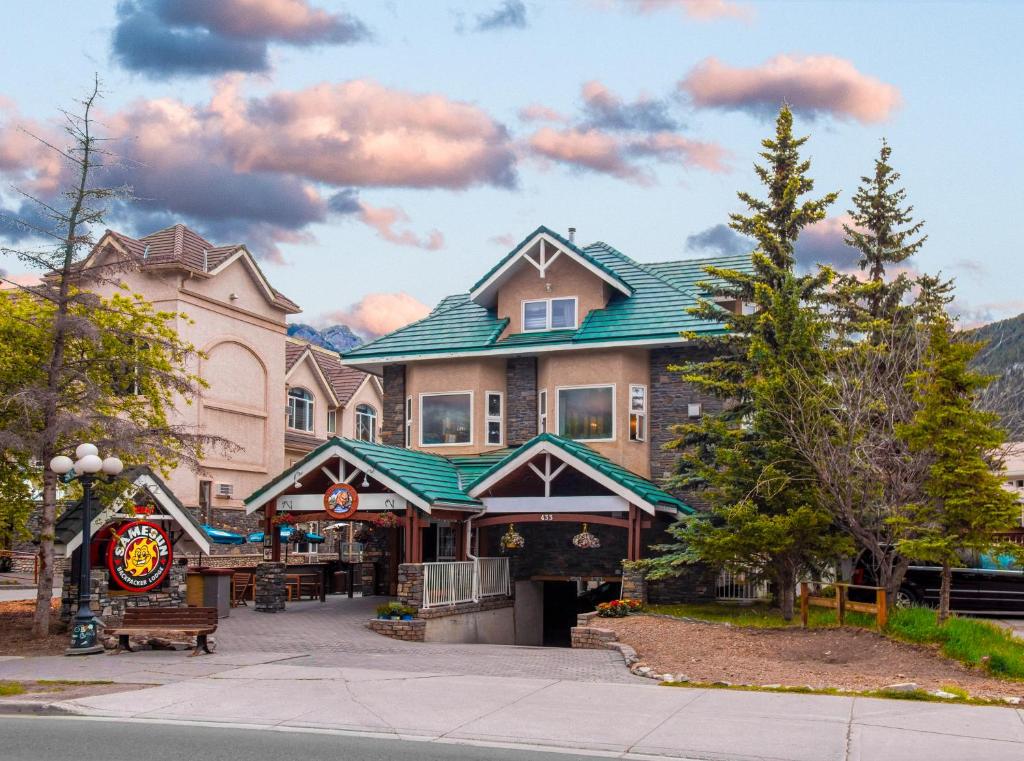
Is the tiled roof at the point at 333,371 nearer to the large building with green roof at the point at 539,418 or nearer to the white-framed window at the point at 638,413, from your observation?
the large building with green roof at the point at 539,418

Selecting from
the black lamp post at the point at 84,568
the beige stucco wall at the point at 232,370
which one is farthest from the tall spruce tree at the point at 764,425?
the beige stucco wall at the point at 232,370

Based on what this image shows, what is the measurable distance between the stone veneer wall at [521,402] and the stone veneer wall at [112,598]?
11.1 metres

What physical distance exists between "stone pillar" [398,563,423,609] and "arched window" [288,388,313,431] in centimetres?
2873

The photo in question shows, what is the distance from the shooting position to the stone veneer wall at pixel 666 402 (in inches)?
1185

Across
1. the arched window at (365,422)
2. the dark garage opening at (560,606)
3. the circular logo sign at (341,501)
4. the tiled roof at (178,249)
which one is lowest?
the dark garage opening at (560,606)

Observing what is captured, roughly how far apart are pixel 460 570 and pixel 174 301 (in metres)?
19.8

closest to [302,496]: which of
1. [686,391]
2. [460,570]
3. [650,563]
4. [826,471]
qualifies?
[460,570]

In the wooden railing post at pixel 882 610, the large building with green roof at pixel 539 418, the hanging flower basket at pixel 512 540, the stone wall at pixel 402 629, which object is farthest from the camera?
the hanging flower basket at pixel 512 540

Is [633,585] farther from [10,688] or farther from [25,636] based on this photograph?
[10,688]

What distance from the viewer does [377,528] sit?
3319 centimetres

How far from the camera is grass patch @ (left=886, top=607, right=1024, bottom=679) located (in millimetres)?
16828

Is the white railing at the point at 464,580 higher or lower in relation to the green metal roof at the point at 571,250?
lower

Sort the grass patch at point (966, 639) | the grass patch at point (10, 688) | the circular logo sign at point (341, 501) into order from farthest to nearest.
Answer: the circular logo sign at point (341, 501) < the grass patch at point (966, 639) < the grass patch at point (10, 688)

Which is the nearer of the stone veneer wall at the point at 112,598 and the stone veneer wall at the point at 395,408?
the stone veneer wall at the point at 112,598
